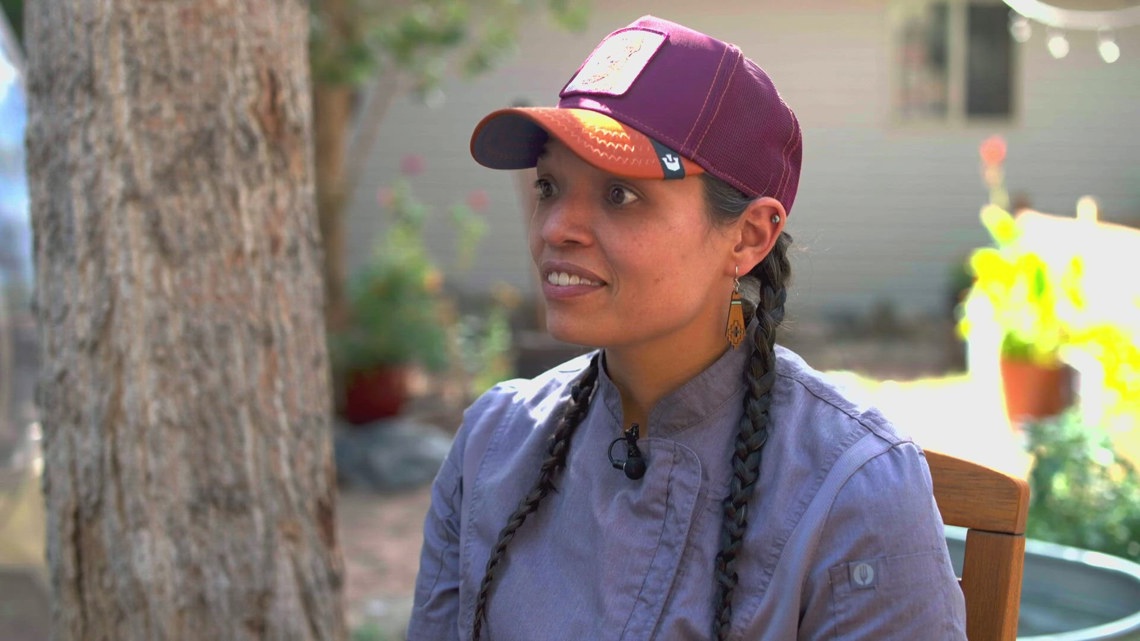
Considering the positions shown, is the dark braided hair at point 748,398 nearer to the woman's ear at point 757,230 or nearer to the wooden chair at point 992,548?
the woman's ear at point 757,230

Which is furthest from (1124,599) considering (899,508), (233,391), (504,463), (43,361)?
(43,361)

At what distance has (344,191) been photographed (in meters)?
7.70

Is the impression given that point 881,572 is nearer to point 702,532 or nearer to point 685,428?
point 702,532

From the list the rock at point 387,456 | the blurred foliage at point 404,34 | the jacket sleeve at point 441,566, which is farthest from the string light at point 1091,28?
the jacket sleeve at point 441,566

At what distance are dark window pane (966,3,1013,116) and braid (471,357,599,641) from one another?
1081 cm

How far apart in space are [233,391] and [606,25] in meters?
9.52

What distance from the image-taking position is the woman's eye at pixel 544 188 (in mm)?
1771

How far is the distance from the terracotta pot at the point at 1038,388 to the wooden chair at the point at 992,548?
4.57m

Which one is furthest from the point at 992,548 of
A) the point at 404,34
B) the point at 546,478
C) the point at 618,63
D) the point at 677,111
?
the point at 404,34

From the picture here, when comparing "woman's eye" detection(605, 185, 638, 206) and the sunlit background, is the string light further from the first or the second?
"woman's eye" detection(605, 185, 638, 206)

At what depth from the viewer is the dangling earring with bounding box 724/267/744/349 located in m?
1.75

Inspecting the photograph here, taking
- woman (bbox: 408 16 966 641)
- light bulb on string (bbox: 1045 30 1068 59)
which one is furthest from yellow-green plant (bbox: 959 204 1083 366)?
light bulb on string (bbox: 1045 30 1068 59)

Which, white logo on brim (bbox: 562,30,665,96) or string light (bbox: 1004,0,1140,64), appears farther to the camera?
string light (bbox: 1004,0,1140,64)

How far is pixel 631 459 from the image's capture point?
68.6 inches
